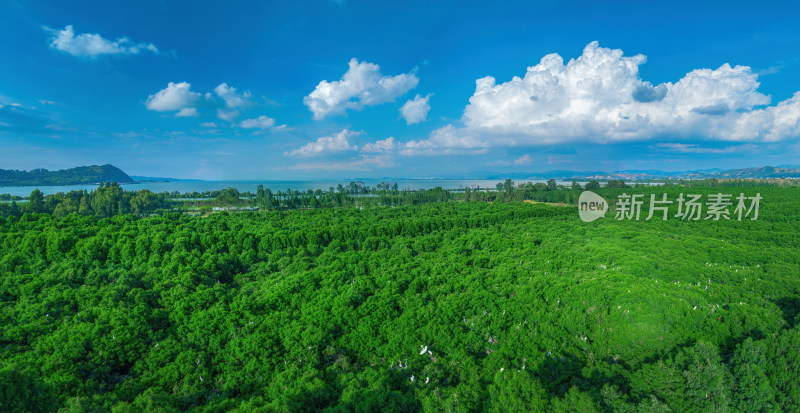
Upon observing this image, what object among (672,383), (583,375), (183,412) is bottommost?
(183,412)

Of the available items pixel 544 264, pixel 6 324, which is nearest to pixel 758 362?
pixel 544 264

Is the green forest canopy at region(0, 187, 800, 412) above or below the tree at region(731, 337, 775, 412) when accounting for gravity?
below

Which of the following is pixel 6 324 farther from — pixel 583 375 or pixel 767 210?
pixel 767 210

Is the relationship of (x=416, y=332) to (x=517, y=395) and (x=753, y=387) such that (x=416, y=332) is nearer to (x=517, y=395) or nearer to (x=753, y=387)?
(x=517, y=395)
